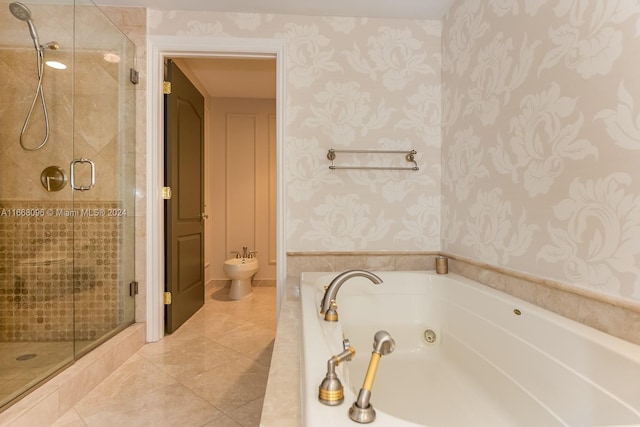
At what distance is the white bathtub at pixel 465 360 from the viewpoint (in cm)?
87

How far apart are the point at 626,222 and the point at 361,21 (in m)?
1.92

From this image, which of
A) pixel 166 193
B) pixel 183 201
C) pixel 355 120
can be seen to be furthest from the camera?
pixel 183 201

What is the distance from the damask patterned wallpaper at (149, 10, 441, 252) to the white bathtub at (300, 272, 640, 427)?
1.31ft

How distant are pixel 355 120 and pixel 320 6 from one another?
2.46 feet

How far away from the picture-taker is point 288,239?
221cm

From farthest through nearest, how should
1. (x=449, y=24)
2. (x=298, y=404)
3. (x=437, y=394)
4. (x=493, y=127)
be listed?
1. (x=449, y=24)
2. (x=493, y=127)
3. (x=437, y=394)
4. (x=298, y=404)

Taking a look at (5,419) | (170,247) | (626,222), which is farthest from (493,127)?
(5,419)

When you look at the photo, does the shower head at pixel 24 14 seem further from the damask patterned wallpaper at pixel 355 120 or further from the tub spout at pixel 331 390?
the tub spout at pixel 331 390

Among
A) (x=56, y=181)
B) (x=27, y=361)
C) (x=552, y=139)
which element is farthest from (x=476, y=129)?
(x=27, y=361)

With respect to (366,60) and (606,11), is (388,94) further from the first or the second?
(606,11)

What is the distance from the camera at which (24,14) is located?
1701mm

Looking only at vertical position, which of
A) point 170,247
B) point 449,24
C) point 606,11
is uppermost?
point 449,24

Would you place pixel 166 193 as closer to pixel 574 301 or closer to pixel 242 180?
pixel 242 180

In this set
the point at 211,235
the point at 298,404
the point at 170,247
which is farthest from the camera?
the point at 211,235
